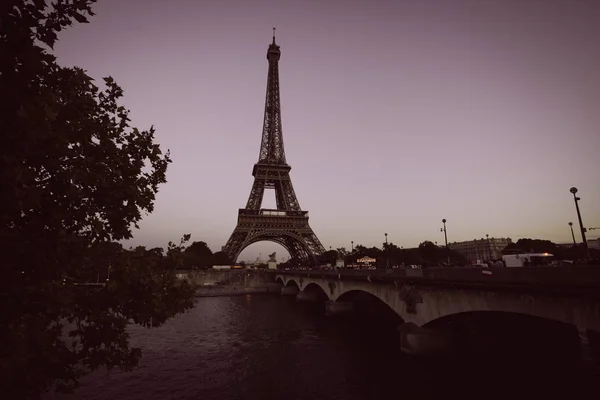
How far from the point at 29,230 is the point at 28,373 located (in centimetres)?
178

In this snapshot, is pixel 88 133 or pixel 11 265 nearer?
pixel 11 265

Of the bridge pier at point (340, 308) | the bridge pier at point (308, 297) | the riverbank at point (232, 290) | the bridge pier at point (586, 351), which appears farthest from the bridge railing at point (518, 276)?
the riverbank at point (232, 290)

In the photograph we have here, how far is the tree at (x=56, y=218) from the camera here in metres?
3.22

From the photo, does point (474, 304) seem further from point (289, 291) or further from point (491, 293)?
point (289, 291)

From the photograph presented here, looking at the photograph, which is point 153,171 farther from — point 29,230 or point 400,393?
point 400,393

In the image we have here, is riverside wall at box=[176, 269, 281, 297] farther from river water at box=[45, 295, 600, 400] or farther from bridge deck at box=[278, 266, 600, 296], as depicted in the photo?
bridge deck at box=[278, 266, 600, 296]

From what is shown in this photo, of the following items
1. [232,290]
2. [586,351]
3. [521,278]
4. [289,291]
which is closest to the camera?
[521,278]

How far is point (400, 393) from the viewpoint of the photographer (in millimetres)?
16328

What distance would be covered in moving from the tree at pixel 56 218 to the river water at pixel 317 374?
14.2m

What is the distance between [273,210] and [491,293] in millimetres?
72207

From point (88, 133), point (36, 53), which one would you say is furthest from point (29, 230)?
point (36, 53)

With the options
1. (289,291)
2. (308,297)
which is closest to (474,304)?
(308,297)

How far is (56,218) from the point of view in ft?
12.3

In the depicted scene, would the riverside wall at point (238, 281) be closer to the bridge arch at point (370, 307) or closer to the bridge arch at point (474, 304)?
the bridge arch at point (370, 307)
